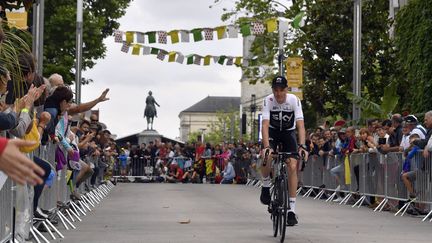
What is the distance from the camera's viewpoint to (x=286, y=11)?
171 ft

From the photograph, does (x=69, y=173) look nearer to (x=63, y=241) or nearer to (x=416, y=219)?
(x=63, y=241)

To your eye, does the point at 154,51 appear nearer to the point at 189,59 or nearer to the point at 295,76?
the point at 189,59

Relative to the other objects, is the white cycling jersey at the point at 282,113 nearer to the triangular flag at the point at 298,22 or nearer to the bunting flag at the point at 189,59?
the triangular flag at the point at 298,22

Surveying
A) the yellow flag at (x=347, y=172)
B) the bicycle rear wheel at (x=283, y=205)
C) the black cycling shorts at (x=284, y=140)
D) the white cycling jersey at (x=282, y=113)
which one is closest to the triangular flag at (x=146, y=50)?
the yellow flag at (x=347, y=172)

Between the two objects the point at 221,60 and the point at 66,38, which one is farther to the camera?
the point at 66,38

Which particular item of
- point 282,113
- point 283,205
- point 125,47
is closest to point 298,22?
point 125,47

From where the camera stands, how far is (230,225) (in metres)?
15.7

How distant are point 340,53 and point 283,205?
99.2 feet

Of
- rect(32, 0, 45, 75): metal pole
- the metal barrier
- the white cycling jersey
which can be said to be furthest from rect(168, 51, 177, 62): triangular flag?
the metal barrier

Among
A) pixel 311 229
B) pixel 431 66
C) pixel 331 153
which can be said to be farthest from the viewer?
pixel 431 66

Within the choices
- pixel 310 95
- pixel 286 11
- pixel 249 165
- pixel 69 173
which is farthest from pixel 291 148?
pixel 286 11

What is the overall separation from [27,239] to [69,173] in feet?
17.4

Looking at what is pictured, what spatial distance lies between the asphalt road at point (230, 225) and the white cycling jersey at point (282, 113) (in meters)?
1.32

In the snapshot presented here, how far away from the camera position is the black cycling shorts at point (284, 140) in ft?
45.2
